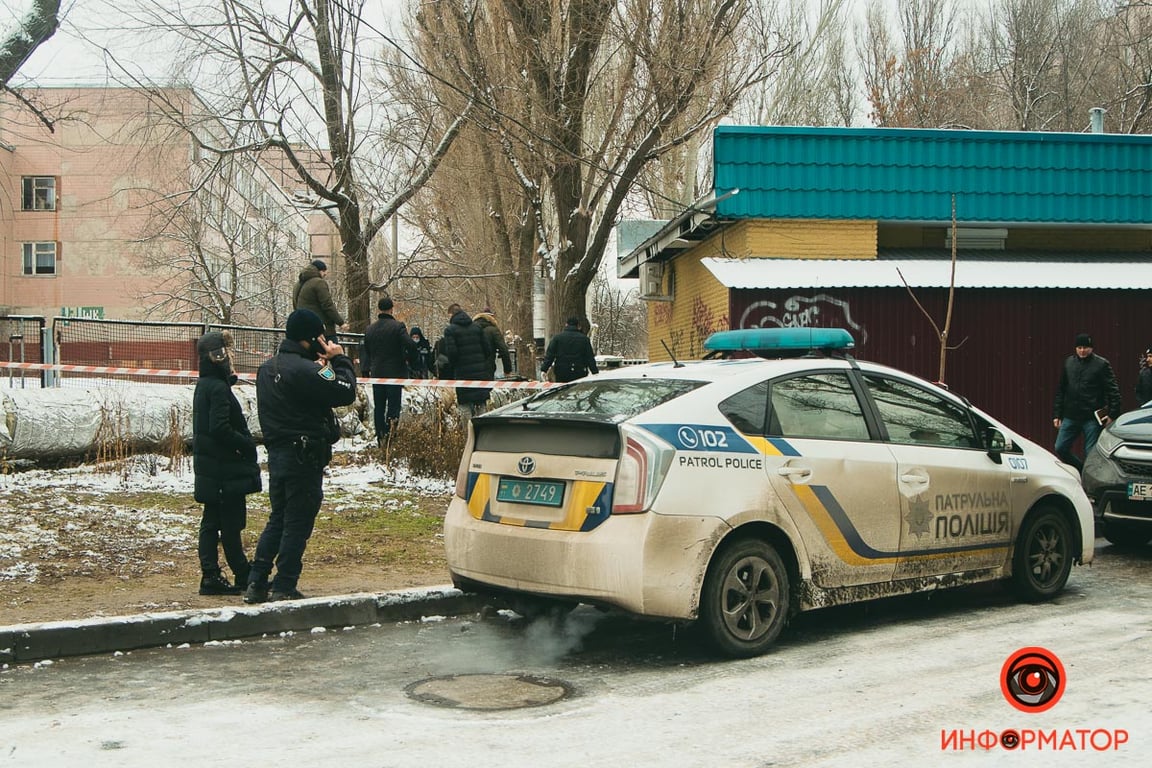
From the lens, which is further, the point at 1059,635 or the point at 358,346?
the point at 358,346

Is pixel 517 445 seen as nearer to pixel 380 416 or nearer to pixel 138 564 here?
pixel 138 564

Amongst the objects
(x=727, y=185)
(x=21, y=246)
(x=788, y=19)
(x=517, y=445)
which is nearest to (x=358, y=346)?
(x=727, y=185)

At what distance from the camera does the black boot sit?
25.1 feet


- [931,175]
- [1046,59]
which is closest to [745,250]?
[931,175]

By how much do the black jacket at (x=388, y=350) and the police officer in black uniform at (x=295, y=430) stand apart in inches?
276

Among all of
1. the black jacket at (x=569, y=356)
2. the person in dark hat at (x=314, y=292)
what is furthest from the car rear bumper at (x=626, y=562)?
the black jacket at (x=569, y=356)

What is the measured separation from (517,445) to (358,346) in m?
14.3

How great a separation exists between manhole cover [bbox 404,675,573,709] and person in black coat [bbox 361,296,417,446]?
27.5 ft

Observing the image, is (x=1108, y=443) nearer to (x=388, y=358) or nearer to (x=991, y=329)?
(x=991, y=329)

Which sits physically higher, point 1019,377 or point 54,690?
point 1019,377

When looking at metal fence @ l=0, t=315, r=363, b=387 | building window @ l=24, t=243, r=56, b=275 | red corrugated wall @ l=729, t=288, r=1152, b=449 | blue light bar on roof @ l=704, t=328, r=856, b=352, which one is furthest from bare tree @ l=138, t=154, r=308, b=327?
blue light bar on roof @ l=704, t=328, r=856, b=352

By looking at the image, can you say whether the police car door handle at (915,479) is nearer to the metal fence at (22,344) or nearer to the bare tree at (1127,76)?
the metal fence at (22,344)

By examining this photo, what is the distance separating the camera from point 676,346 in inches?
780

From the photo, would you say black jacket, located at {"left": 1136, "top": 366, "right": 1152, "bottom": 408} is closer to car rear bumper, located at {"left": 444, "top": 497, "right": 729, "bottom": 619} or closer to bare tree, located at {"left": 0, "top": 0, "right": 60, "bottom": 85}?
car rear bumper, located at {"left": 444, "top": 497, "right": 729, "bottom": 619}
